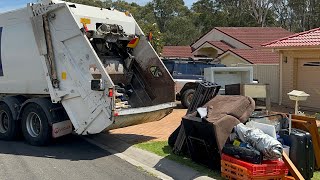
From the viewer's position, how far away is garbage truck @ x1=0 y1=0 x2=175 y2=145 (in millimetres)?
8250

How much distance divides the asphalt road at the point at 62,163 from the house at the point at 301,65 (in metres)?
9.87

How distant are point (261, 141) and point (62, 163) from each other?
3.75 meters

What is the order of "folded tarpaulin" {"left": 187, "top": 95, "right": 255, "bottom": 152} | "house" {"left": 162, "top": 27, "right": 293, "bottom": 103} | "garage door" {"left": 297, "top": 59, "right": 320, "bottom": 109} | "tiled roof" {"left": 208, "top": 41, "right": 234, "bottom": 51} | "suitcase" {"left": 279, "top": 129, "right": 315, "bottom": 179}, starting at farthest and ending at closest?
"tiled roof" {"left": 208, "top": 41, "right": 234, "bottom": 51} → "house" {"left": 162, "top": 27, "right": 293, "bottom": 103} → "garage door" {"left": 297, "top": 59, "right": 320, "bottom": 109} → "folded tarpaulin" {"left": 187, "top": 95, "right": 255, "bottom": 152} → "suitcase" {"left": 279, "top": 129, "right": 315, "bottom": 179}

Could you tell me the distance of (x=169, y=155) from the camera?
8.01 metres

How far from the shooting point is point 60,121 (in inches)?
355

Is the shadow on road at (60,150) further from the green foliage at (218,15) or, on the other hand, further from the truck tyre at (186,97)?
the green foliage at (218,15)

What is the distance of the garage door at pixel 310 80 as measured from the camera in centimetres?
1606

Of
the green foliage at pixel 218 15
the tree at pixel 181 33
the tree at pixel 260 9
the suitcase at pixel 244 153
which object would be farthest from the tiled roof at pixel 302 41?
the tree at pixel 181 33

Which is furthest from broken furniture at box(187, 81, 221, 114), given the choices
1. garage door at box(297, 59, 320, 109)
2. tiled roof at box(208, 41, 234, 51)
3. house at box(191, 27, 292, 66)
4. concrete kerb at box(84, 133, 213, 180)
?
tiled roof at box(208, 41, 234, 51)

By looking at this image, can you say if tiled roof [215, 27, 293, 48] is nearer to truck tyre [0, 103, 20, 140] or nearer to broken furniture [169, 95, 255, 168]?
truck tyre [0, 103, 20, 140]

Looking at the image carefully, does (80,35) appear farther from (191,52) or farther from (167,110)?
(191,52)

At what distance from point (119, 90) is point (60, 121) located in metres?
1.61

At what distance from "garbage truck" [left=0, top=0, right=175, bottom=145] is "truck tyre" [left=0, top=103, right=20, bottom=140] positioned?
0.9 inches

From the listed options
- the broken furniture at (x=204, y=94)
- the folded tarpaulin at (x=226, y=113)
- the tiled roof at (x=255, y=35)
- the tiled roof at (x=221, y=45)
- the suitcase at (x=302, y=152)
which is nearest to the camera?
the suitcase at (x=302, y=152)
